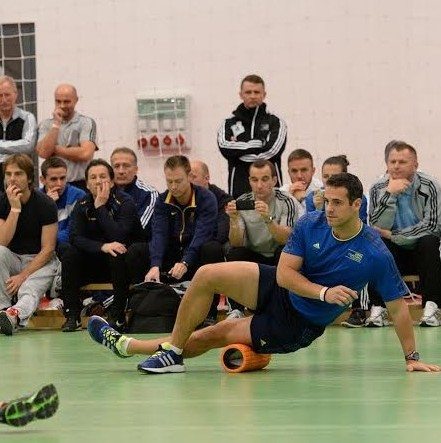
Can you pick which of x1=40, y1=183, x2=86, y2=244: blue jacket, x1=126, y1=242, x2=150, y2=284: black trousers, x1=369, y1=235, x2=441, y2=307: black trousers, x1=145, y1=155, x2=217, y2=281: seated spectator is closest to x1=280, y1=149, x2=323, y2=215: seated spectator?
x1=145, y1=155, x2=217, y2=281: seated spectator

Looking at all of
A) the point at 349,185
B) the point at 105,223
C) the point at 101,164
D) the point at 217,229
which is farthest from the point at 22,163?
the point at 349,185

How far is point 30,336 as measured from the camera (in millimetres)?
9633

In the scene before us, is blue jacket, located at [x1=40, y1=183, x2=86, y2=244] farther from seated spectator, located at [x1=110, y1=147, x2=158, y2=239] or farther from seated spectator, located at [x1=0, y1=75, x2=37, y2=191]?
seated spectator, located at [x1=0, y1=75, x2=37, y2=191]

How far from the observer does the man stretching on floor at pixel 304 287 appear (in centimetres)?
632

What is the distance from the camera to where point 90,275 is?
34.1 feet

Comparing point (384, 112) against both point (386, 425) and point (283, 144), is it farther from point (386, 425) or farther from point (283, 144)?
point (386, 425)

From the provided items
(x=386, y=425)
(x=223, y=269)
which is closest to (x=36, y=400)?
(x=386, y=425)

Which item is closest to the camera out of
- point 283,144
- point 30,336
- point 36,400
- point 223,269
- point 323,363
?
point 36,400

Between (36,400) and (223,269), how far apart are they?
222 cm

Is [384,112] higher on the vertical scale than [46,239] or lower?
higher

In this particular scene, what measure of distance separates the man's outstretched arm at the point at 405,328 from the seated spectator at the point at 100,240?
12.7 feet

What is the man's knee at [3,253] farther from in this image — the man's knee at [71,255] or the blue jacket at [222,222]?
the blue jacket at [222,222]

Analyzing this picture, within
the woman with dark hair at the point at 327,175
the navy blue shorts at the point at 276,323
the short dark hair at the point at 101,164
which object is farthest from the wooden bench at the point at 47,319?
the navy blue shorts at the point at 276,323

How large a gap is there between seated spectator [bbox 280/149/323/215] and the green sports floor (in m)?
2.39
